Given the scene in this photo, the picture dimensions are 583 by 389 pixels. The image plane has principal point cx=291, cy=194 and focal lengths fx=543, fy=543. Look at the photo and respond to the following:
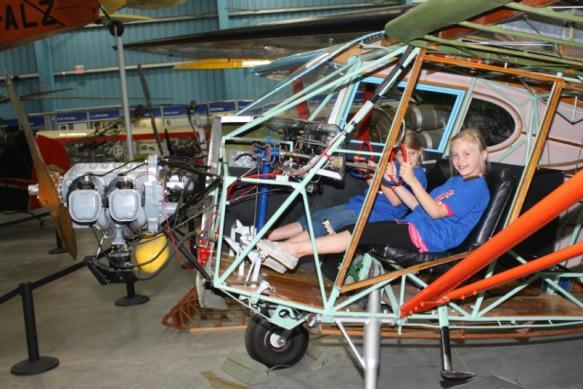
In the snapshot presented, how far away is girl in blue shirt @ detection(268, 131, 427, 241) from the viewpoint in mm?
3678

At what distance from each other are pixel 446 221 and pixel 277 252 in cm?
104

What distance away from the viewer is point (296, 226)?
4.04m

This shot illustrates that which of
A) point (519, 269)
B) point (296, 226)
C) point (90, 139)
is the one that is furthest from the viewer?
point (90, 139)

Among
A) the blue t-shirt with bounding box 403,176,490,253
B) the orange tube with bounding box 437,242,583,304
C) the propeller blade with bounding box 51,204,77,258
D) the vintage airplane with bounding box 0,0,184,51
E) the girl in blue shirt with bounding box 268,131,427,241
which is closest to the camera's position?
the orange tube with bounding box 437,242,583,304

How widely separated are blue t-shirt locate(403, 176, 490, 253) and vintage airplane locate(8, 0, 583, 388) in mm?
95

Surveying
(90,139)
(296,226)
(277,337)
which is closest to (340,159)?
(296,226)

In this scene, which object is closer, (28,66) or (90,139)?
(90,139)

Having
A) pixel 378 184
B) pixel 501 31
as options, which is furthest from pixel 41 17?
pixel 501 31

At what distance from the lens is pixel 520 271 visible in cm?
289

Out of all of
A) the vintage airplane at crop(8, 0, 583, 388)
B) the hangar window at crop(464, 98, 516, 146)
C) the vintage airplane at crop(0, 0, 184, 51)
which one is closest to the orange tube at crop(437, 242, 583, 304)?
the vintage airplane at crop(8, 0, 583, 388)

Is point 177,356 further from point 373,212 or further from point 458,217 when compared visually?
point 458,217

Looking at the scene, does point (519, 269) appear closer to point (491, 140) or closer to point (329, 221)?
point (329, 221)

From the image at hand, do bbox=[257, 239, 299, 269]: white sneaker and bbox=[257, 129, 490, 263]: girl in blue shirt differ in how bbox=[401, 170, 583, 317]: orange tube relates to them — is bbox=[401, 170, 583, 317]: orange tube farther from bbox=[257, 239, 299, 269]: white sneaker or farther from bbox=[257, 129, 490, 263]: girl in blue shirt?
bbox=[257, 239, 299, 269]: white sneaker

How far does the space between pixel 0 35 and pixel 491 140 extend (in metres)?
7.55
